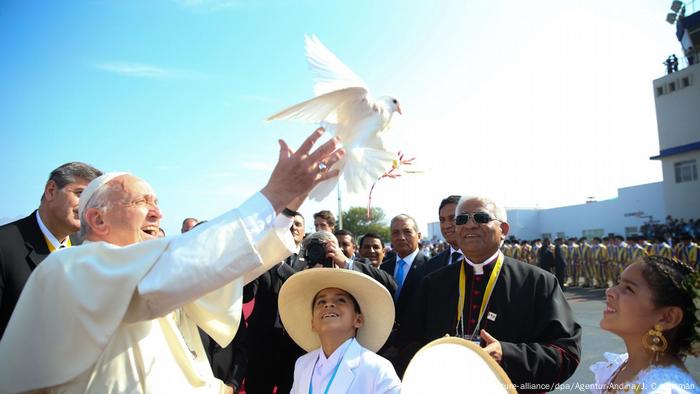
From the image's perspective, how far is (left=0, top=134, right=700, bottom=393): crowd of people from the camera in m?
1.60

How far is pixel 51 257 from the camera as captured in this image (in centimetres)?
170

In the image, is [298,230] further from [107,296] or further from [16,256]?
[107,296]

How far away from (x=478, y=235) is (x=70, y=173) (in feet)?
9.48

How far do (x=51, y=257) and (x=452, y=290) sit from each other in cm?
250

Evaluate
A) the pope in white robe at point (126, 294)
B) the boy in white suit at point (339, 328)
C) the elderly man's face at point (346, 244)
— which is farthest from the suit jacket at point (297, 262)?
the pope in white robe at point (126, 294)

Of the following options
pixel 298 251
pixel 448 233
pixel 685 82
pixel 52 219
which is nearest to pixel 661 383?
pixel 298 251

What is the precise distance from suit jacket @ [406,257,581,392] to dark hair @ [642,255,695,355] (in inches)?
23.9

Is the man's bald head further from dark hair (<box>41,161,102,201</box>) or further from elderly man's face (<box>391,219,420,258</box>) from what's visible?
elderly man's face (<box>391,219,420,258</box>)

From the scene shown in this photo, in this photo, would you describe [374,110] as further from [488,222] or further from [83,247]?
[83,247]

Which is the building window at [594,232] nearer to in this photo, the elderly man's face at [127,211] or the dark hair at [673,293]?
the dark hair at [673,293]

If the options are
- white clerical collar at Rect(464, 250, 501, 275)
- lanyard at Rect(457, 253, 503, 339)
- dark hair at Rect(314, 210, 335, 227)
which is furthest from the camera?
dark hair at Rect(314, 210, 335, 227)

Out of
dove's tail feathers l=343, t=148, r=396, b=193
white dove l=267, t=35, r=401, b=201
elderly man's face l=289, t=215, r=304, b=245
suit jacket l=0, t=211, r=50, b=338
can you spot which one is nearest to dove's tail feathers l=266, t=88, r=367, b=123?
white dove l=267, t=35, r=401, b=201

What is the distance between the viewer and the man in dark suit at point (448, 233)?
496cm

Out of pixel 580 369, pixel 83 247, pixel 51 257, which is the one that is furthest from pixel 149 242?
pixel 580 369
